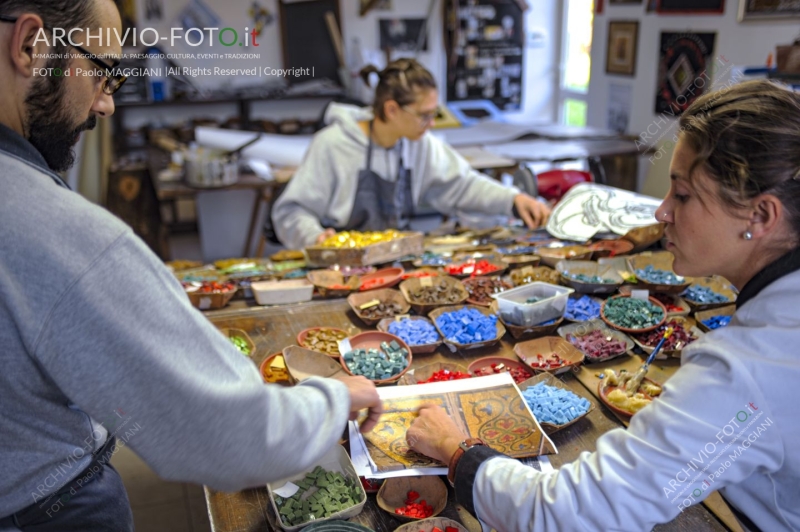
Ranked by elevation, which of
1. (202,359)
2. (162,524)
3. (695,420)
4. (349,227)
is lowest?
(162,524)

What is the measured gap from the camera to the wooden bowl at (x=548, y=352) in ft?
6.29

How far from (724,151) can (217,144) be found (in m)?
4.91

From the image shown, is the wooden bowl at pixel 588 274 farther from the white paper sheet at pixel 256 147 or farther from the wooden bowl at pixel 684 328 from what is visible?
the white paper sheet at pixel 256 147

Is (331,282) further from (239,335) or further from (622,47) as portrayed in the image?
(622,47)

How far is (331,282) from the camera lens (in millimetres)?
2660

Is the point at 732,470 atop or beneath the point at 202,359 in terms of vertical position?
beneath

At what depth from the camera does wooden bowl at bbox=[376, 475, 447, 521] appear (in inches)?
57.1

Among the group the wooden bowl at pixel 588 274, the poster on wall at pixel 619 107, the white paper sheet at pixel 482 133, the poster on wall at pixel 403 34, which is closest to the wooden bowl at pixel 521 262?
the wooden bowl at pixel 588 274

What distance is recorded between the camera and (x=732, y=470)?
1.18 m

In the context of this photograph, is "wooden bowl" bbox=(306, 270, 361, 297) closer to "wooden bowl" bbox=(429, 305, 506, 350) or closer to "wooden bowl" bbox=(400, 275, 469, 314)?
"wooden bowl" bbox=(400, 275, 469, 314)

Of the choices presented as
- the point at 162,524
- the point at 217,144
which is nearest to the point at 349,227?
the point at 162,524

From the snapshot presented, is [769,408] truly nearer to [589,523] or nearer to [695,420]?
[695,420]

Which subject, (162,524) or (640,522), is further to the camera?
(162,524)

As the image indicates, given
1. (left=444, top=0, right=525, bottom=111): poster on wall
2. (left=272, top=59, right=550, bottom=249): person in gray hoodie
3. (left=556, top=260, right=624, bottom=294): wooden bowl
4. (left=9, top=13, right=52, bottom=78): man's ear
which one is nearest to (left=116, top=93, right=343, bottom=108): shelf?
(left=444, top=0, right=525, bottom=111): poster on wall
